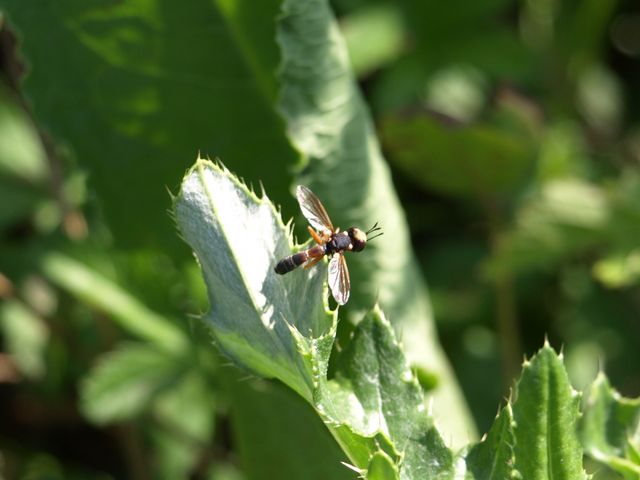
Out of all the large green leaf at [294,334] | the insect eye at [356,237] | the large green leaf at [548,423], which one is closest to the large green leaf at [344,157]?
the insect eye at [356,237]

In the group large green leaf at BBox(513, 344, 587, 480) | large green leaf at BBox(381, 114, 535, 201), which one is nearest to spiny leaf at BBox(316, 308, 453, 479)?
large green leaf at BBox(513, 344, 587, 480)

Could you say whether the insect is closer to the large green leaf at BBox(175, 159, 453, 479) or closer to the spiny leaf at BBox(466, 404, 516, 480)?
the large green leaf at BBox(175, 159, 453, 479)

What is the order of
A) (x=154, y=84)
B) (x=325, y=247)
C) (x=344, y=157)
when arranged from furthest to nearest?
A: 1. (x=154, y=84)
2. (x=344, y=157)
3. (x=325, y=247)

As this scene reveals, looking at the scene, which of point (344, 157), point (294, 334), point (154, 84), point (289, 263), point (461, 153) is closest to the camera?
point (294, 334)

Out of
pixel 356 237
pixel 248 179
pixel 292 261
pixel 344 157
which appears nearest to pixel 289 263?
pixel 292 261

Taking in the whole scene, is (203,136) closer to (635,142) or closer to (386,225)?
(386,225)

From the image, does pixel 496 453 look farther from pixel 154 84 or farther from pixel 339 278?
pixel 154 84
